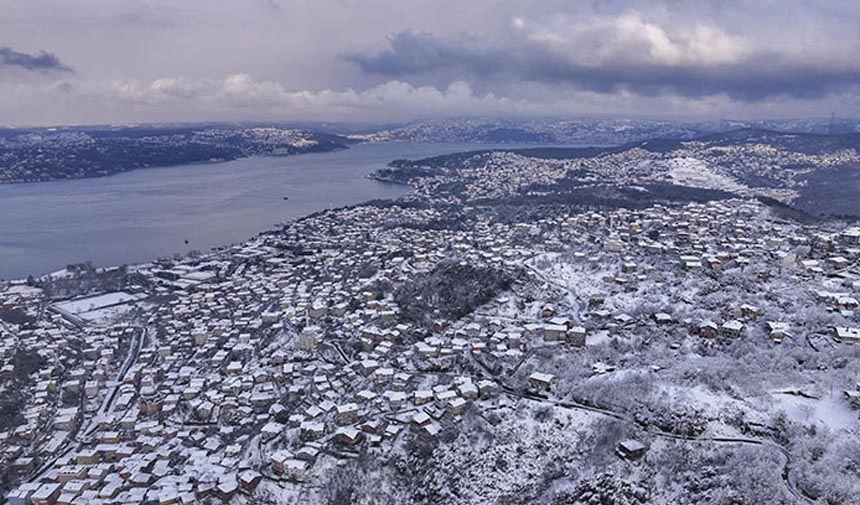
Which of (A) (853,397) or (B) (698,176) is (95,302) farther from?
(B) (698,176)

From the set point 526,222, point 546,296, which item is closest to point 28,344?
point 546,296

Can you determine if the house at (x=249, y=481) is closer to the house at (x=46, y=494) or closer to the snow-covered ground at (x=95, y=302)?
the house at (x=46, y=494)

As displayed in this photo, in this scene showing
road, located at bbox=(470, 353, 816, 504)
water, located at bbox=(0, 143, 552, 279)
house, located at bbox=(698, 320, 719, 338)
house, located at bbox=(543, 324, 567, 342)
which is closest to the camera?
road, located at bbox=(470, 353, 816, 504)

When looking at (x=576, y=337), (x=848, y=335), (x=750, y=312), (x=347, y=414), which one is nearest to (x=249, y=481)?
(x=347, y=414)

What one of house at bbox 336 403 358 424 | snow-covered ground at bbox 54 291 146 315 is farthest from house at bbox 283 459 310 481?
snow-covered ground at bbox 54 291 146 315

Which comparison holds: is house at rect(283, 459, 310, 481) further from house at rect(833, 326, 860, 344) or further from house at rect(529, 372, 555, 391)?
house at rect(833, 326, 860, 344)

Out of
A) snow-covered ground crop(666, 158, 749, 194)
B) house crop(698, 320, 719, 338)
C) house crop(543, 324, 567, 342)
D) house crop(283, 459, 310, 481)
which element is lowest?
house crop(283, 459, 310, 481)
